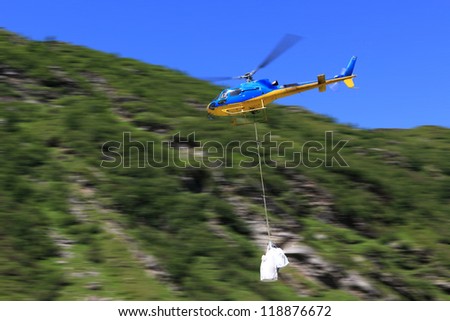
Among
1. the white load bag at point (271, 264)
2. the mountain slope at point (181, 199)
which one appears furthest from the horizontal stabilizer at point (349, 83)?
the mountain slope at point (181, 199)

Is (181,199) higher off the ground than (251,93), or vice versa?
(251,93)

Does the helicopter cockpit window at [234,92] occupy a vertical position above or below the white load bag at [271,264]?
above

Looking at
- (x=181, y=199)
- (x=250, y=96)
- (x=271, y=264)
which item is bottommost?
(x=271, y=264)

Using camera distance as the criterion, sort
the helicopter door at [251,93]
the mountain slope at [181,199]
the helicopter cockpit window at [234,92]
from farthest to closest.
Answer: the mountain slope at [181,199]
the helicopter cockpit window at [234,92]
the helicopter door at [251,93]

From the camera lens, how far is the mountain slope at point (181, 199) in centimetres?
2795

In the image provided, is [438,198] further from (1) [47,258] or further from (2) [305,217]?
(1) [47,258]

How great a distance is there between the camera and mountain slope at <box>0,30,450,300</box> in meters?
28.0

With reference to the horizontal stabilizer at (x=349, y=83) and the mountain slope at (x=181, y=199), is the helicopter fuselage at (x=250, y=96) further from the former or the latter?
the mountain slope at (x=181, y=199)

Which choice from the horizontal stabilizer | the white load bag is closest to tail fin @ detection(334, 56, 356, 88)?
the horizontal stabilizer

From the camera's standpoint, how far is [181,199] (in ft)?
107

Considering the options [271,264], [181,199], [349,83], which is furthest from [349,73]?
[181,199]

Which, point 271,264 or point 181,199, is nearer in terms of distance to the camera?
point 271,264

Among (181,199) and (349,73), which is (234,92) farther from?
(181,199)
